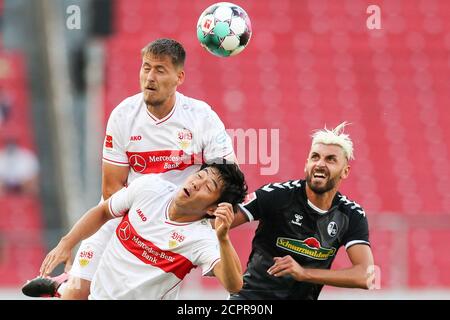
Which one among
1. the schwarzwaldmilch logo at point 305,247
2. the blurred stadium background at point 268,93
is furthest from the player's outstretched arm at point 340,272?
the blurred stadium background at point 268,93

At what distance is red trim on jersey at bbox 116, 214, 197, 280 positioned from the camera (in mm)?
6102

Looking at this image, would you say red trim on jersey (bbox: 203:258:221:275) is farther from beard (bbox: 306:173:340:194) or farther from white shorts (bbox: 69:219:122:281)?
white shorts (bbox: 69:219:122:281)

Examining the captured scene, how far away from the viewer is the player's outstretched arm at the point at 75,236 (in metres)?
6.02

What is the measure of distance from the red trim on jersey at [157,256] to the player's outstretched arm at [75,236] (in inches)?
9.1

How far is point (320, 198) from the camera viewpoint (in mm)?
6582

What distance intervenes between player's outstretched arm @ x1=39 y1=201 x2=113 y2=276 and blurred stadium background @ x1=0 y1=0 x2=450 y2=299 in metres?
5.41

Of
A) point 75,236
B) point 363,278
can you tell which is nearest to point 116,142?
point 75,236

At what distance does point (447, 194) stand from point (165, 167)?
24.7 ft

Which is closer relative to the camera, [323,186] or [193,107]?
[323,186]

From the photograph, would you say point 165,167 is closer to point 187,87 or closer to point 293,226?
point 293,226

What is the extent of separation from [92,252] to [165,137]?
2.89ft

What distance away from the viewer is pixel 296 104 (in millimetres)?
14164

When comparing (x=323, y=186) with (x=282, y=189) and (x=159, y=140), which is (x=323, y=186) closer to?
(x=282, y=189)

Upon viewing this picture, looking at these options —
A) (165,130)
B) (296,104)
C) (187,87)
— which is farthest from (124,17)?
(165,130)
